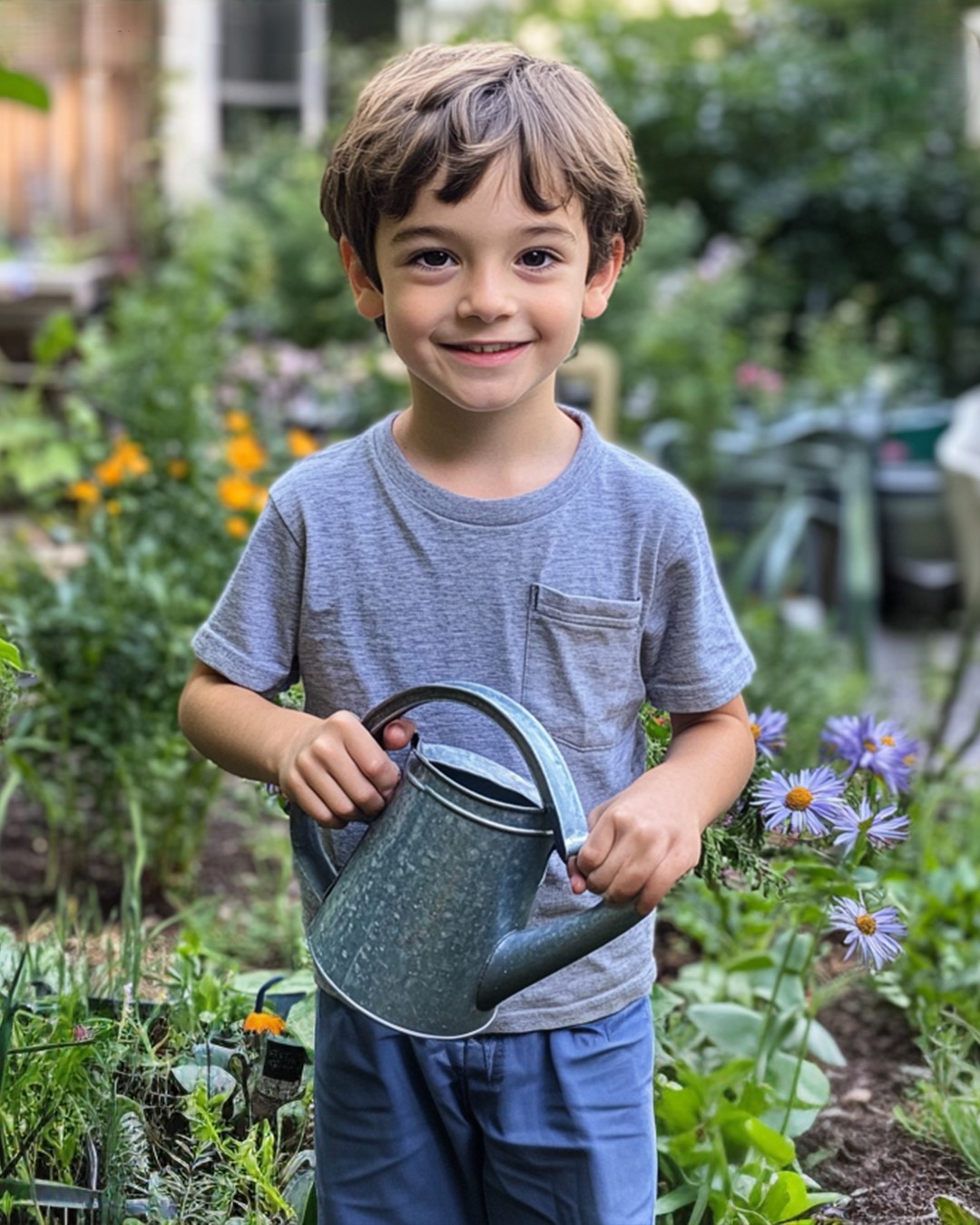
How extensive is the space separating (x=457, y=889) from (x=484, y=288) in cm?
50

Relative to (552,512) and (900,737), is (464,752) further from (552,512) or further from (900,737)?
(900,737)

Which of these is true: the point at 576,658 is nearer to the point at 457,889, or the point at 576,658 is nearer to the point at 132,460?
the point at 457,889

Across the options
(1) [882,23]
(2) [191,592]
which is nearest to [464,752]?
(2) [191,592]

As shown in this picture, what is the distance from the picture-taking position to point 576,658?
1.46 m

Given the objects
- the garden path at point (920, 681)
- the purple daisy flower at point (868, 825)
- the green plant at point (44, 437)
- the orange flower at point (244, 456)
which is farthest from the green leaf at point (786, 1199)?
the green plant at point (44, 437)

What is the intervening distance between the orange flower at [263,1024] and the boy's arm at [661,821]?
0.54 meters

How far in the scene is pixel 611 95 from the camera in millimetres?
9406

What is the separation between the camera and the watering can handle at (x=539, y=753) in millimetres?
1270

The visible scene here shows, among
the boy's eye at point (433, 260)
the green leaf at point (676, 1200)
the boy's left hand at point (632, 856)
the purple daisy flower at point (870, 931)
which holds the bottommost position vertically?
the green leaf at point (676, 1200)

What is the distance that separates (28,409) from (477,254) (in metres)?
3.82

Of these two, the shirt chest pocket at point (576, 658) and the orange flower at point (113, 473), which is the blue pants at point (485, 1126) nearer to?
the shirt chest pocket at point (576, 658)

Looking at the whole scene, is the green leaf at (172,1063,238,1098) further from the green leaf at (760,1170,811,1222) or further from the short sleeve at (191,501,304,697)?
the green leaf at (760,1170,811,1222)

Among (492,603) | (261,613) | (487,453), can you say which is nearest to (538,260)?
(487,453)

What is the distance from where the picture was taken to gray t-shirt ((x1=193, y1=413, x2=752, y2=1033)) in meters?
1.44
